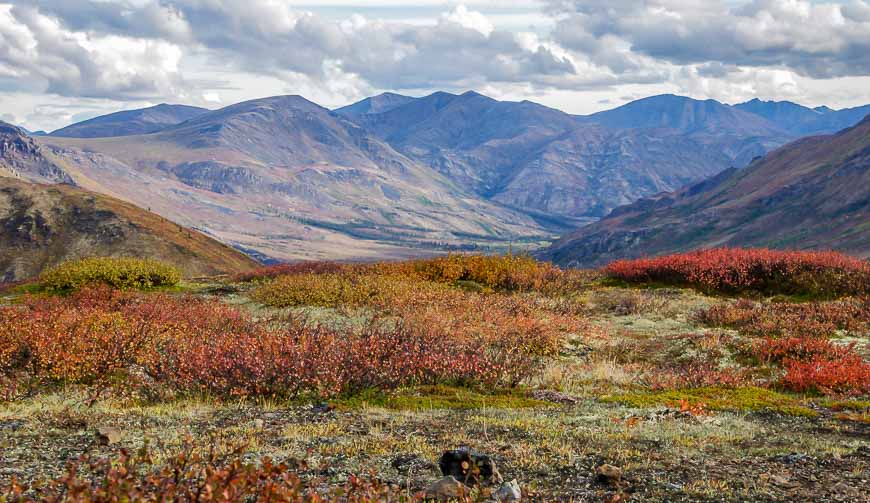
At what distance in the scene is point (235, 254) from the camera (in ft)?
422

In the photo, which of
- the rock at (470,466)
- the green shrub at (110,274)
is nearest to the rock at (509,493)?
the rock at (470,466)

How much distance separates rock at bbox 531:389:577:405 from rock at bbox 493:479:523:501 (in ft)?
19.5

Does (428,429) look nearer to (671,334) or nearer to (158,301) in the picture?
(671,334)

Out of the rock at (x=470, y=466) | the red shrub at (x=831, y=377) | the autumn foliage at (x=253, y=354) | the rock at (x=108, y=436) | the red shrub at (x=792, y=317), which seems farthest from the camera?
the red shrub at (x=792, y=317)

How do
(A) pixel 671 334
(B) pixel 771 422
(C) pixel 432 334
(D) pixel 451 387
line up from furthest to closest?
(A) pixel 671 334
(C) pixel 432 334
(D) pixel 451 387
(B) pixel 771 422

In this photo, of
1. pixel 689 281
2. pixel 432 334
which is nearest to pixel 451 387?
pixel 432 334

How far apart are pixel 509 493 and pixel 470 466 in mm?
752

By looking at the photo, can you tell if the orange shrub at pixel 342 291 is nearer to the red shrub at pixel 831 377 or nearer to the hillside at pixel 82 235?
the red shrub at pixel 831 377

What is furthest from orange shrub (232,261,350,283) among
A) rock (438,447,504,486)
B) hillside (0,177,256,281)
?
hillside (0,177,256,281)

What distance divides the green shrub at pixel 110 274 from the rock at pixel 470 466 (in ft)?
78.5

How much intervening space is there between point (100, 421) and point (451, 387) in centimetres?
634

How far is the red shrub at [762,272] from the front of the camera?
1014 inches

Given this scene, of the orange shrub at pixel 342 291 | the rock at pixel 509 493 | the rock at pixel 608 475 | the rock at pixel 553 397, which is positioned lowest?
the rock at pixel 553 397

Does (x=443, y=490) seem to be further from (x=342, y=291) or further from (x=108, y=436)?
(x=342, y=291)
